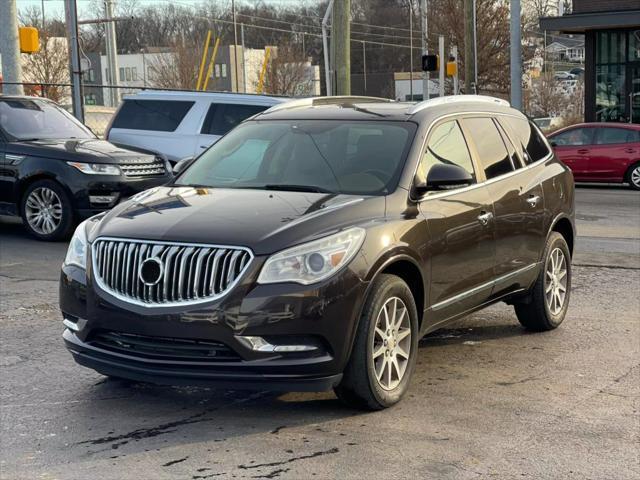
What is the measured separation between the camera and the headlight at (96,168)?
1177cm

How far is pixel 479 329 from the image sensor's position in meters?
7.56

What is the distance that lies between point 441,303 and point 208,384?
1730 millimetres

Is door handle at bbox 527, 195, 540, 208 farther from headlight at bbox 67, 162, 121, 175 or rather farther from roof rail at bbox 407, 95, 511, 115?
headlight at bbox 67, 162, 121, 175

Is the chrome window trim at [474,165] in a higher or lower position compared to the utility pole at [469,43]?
lower

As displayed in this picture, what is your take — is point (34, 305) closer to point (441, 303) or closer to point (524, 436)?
point (441, 303)

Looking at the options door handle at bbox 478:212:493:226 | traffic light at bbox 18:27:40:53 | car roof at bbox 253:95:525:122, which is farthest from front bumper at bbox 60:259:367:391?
traffic light at bbox 18:27:40:53

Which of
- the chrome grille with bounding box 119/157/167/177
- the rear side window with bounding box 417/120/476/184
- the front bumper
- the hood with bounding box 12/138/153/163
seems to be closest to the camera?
the front bumper

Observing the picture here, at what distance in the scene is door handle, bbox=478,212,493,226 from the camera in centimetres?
636

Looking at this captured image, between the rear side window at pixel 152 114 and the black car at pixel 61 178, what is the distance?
2.28 m

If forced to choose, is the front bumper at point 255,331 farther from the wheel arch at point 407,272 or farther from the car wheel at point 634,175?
the car wheel at point 634,175

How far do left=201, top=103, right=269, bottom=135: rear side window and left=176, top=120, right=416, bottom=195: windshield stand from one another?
7.65 m

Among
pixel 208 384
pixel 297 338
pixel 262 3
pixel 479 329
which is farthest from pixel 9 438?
pixel 262 3

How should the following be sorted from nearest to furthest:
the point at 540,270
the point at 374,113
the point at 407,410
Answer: the point at 407,410, the point at 374,113, the point at 540,270

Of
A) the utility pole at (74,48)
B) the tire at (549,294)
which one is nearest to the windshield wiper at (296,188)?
the tire at (549,294)
